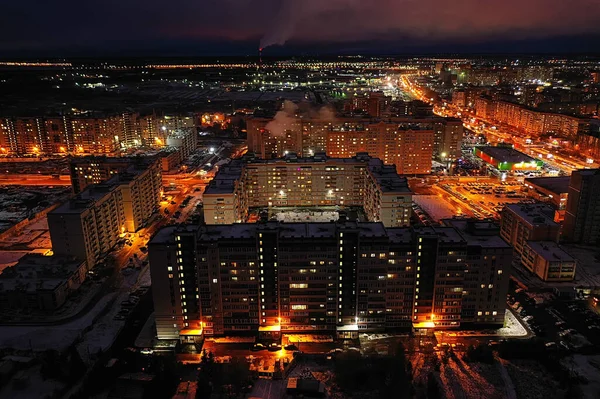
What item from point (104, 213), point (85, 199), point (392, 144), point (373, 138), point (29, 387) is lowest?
point (29, 387)

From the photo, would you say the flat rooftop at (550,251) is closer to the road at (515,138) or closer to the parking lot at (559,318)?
the parking lot at (559,318)

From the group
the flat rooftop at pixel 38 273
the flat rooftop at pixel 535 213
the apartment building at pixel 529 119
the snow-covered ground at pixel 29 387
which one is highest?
the apartment building at pixel 529 119

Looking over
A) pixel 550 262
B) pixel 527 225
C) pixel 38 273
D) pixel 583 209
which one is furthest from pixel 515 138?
pixel 38 273

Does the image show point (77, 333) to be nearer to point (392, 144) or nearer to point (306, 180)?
point (306, 180)

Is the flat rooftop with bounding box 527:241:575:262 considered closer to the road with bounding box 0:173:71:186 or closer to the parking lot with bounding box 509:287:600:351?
the parking lot with bounding box 509:287:600:351

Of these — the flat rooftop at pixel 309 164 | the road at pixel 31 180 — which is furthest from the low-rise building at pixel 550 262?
the road at pixel 31 180

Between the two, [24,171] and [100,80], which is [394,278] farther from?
[100,80]

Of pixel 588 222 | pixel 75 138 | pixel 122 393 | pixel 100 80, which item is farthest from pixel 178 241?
pixel 100 80
